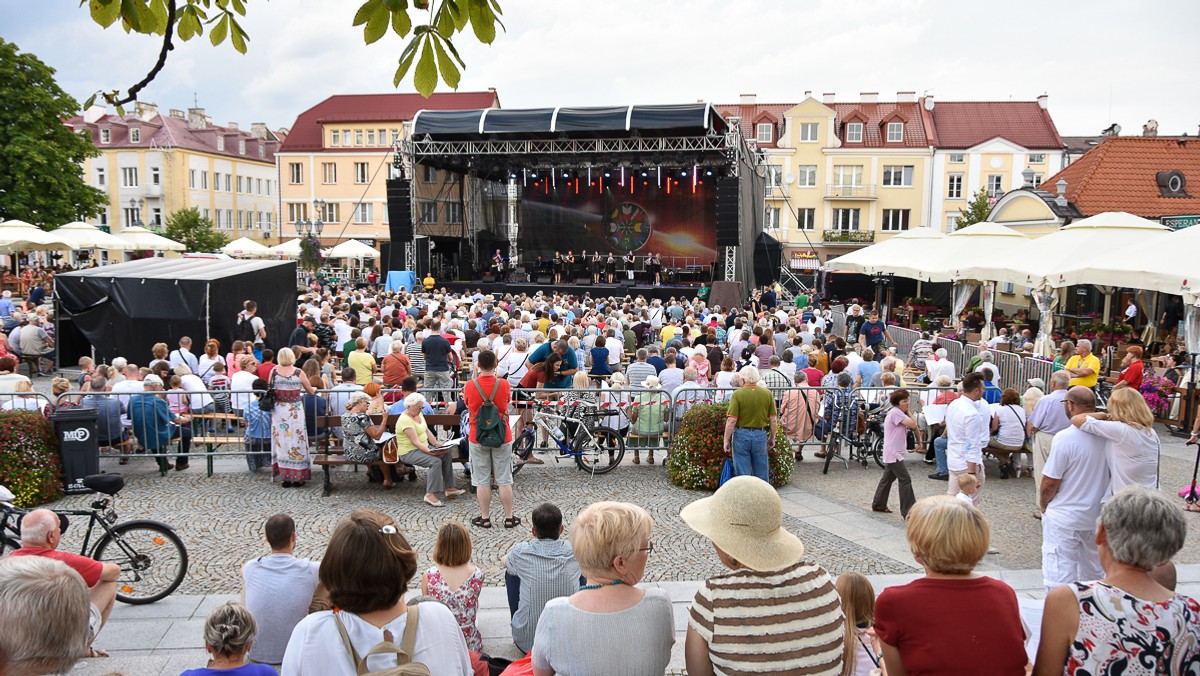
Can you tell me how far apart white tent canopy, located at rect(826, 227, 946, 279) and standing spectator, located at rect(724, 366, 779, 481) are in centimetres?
1094

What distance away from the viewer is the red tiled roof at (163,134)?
161 ft

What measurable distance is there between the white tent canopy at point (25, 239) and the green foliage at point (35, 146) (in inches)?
441

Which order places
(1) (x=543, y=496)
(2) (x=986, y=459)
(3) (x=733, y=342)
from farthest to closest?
(3) (x=733, y=342)
(2) (x=986, y=459)
(1) (x=543, y=496)

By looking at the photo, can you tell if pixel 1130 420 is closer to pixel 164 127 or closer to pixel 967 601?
pixel 967 601

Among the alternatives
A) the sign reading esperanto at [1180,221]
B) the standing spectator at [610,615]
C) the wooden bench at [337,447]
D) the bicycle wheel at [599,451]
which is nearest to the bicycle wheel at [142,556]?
the wooden bench at [337,447]

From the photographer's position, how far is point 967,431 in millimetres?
6238

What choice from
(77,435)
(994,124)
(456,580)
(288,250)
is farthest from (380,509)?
(994,124)

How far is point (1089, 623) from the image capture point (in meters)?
2.63

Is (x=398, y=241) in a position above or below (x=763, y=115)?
below

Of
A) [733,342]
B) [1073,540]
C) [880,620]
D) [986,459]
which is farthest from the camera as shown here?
[733,342]

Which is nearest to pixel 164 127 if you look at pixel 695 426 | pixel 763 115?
pixel 763 115

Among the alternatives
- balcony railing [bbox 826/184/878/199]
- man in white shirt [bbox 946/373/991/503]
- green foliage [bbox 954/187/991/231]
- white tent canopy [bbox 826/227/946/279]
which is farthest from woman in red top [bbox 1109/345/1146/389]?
balcony railing [bbox 826/184/878/199]

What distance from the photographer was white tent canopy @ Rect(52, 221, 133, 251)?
21.9 m

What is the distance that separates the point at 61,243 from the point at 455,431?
16.9m
